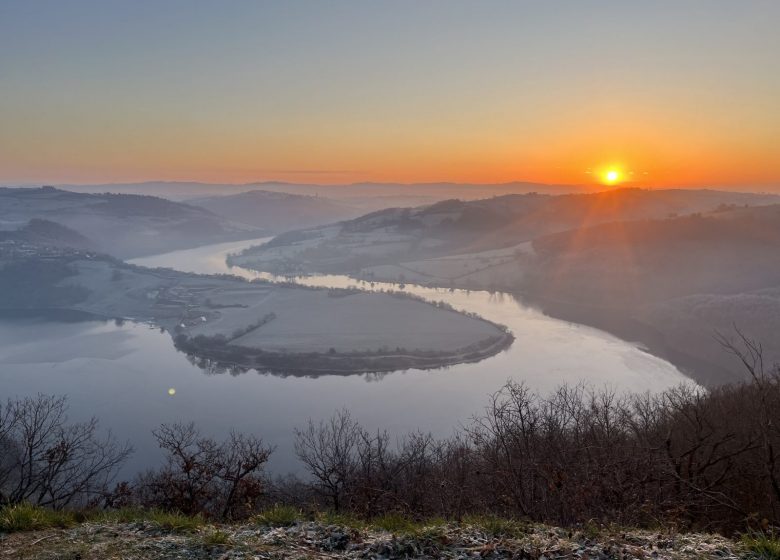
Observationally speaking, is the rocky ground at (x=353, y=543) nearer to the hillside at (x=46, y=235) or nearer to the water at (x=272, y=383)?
the water at (x=272, y=383)

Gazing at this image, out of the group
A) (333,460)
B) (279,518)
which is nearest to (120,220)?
(333,460)

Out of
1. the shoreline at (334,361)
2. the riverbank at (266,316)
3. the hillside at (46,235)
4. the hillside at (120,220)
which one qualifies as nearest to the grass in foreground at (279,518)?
the shoreline at (334,361)

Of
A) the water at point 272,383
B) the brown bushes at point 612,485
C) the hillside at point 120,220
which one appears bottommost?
the water at point 272,383

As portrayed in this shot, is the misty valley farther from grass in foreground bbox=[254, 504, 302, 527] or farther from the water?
grass in foreground bbox=[254, 504, 302, 527]

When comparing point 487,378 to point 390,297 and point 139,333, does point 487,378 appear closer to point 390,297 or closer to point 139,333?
point 390,297

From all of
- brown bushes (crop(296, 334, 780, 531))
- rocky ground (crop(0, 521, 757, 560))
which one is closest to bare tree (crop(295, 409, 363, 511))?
brown bushes (crop(296, 334, 780, 531))

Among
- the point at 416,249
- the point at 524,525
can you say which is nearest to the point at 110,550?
the point at 524,525
